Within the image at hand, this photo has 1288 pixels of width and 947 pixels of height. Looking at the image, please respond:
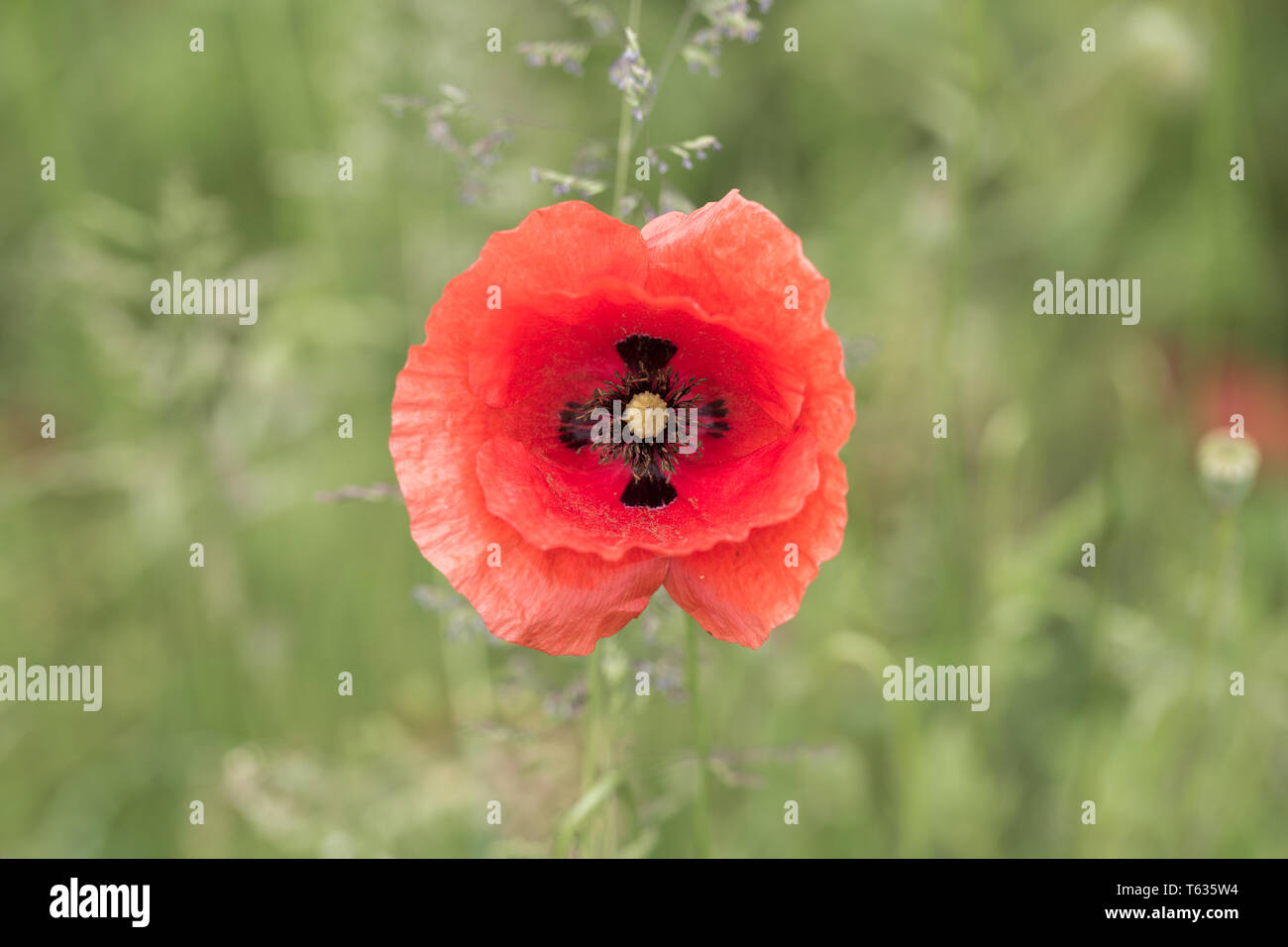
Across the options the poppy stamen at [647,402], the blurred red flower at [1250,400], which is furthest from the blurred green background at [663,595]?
the poppy stamen at [647,402]

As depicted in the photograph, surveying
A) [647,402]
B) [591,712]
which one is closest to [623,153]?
[647,402]

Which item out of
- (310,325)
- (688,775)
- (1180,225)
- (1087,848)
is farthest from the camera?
(1180,225)

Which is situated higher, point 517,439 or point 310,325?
point 310,325

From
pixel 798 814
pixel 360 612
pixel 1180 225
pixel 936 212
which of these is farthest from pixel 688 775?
pixel 1180 225

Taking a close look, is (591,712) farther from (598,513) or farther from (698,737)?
(598,513)

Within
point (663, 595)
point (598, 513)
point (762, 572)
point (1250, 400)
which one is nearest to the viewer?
point (762, 572)

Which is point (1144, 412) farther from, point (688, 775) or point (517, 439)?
point (517, 439)
